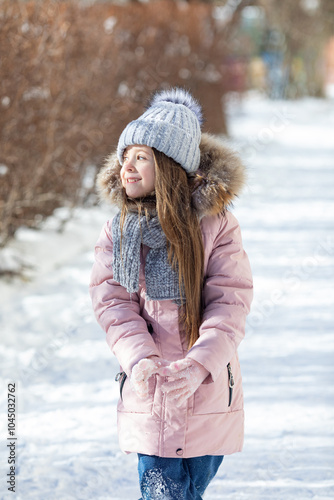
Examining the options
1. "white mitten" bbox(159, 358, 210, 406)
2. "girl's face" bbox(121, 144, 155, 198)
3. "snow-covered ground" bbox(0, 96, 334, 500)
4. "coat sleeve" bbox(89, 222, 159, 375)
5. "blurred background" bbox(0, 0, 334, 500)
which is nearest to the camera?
"white mitten" bbox(159, 358, 210, 406)

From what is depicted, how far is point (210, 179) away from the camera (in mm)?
2121

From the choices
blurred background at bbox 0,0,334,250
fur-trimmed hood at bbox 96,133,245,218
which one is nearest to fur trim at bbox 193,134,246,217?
fur-trimmed hood at bbox 96,133,245,218

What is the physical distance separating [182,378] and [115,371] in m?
2.19

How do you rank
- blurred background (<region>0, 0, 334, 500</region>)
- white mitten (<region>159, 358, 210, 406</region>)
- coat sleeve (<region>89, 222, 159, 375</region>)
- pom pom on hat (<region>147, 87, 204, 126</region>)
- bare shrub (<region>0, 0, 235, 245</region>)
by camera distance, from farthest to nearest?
1. bare shrub (<region>0, 0, 235, 245</region>)
2. blurred background (<region>0, 0, 334, 500</region>)
3. pom pom on hat (<region>147, 87, 204, 126</region>)
4. coat sleeve (<region>89, 222, 159, 375</region>)
5. white mitten (<region>159, 358, 210, 406</region>)

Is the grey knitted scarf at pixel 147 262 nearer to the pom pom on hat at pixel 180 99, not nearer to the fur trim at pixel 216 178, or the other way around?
the fur trim at pixel 216 178

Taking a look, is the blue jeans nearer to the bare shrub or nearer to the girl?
the girl

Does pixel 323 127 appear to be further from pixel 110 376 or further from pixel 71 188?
pixel 110 376

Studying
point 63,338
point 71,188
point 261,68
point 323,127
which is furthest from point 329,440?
point 261,68

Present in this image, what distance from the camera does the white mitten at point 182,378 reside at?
190 cm

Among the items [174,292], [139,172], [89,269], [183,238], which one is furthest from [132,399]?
[89,269]

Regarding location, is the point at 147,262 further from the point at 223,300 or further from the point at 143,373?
the point at 143,373

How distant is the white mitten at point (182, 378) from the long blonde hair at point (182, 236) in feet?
0.59

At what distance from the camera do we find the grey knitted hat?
6.84 ft

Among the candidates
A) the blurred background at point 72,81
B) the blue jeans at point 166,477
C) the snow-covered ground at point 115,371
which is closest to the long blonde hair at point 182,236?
the blue jeans at point 166,477
